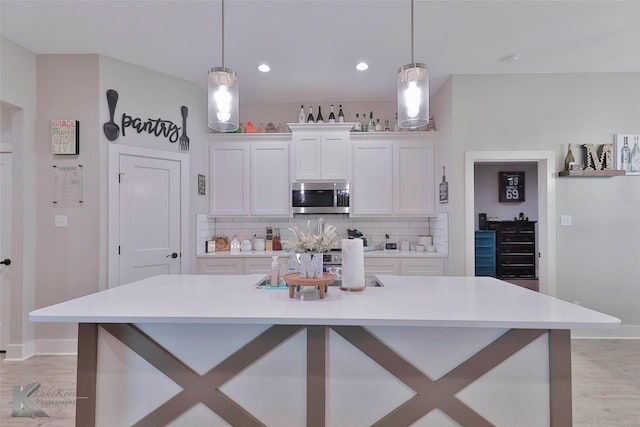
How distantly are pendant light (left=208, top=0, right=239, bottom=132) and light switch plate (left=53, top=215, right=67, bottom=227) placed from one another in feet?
7.41

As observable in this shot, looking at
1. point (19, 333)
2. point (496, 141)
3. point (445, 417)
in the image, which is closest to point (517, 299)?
point (445, 417)

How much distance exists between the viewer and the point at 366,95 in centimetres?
427

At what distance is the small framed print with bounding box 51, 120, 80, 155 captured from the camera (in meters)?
3.14

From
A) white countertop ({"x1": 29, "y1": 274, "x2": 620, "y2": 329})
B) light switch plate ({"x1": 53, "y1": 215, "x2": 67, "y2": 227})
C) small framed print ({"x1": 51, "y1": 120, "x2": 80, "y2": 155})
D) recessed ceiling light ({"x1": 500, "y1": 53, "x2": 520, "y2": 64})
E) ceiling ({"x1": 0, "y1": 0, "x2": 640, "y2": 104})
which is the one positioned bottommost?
white countertop ({"x1": 29, "y1": 274, "x2": 620, "y2": 329})

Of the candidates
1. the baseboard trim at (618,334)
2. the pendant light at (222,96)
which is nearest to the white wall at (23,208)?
the pendant light at (222,96)

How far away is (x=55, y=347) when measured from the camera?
3154mm

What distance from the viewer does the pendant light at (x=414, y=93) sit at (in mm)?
1866

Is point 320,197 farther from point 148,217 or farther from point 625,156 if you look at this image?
point 625,156

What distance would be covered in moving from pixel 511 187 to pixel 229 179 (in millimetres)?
5578

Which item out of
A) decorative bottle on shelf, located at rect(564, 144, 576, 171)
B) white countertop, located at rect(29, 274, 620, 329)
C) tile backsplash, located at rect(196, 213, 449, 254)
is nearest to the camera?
white countertop, located at rect(29, 274, 620, 329)

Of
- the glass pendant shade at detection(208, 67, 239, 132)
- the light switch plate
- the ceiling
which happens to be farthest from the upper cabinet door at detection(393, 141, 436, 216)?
the light switch plate

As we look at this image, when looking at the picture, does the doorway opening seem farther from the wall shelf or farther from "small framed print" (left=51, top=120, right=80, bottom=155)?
"small framed print" (left=51, top=120, right=80, bottom=155)

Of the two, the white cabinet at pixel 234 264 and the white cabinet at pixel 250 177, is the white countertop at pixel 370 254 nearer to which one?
the white cabinet at pixel 234 264

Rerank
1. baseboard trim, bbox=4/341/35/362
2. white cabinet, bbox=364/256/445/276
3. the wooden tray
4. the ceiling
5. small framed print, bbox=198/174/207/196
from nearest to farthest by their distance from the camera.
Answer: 1. the wooden tray
2. the ceiling
3. baseboard trim, bbox=4/341/35/362
4. white cabinet, bbox=364/256/445/276
5. small framed print, bbox=198/174/207/196
